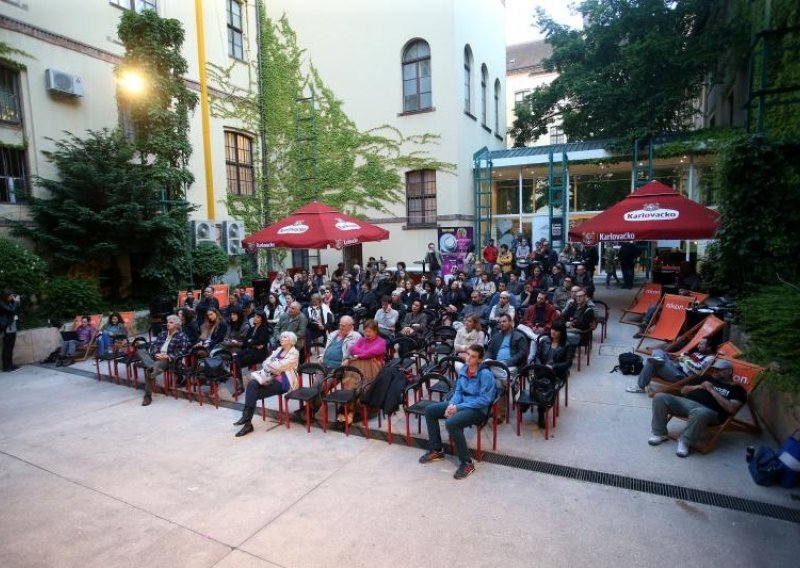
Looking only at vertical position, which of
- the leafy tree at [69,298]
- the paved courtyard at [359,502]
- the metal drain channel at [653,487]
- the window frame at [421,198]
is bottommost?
the paved courtyard at [359,502]

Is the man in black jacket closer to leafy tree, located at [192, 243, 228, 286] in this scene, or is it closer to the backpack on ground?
the backpack on ground

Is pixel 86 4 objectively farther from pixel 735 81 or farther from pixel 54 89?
pixel 735 81

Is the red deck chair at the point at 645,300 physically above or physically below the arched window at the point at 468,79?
below

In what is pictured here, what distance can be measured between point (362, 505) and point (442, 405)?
1382mm

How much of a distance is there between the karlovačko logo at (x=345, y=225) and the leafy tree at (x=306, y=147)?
8505 millimetres

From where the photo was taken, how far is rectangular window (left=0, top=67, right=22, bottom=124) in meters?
12.4

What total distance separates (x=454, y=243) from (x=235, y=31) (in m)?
12.0

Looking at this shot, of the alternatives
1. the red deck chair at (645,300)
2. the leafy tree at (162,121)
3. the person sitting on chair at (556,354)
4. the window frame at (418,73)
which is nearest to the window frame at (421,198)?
the window frame at (418,73)

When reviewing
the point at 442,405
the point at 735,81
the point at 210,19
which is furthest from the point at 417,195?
the point at 442,405

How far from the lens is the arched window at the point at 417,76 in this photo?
18.9 m

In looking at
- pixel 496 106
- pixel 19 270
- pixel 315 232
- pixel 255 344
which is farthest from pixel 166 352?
pixel 496 106

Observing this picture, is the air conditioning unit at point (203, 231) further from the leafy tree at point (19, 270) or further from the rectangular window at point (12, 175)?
the leafy tree at point (19, 270)

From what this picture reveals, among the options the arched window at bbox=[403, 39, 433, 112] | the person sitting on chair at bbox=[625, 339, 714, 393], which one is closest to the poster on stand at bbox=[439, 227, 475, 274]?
the arched window at bbox=[403, 39, 433, 112]

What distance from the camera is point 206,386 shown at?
857 cm
